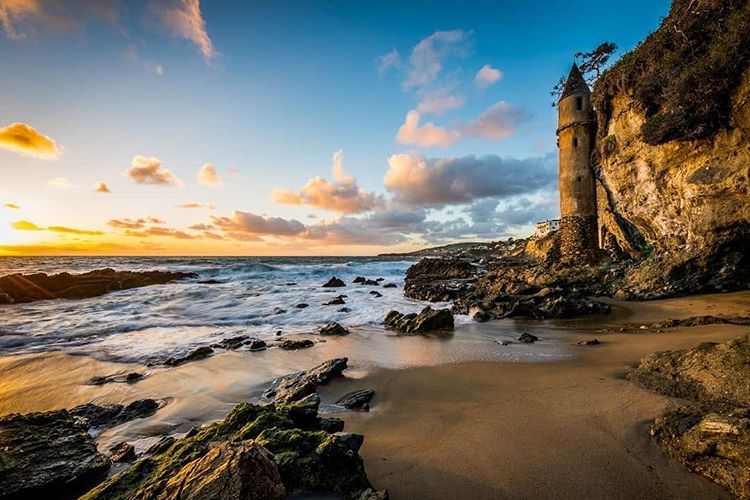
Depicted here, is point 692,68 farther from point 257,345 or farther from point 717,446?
point 257,345

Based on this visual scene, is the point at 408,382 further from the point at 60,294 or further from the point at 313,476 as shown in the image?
the point at 60,294

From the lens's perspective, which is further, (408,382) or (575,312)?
(575,312)

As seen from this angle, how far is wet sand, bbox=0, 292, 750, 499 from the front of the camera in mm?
2766

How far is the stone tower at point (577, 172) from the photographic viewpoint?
17.8 metres

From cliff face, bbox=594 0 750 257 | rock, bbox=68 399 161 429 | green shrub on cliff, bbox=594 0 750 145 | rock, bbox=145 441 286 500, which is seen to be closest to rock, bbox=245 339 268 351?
rock, bbox=68 399 161 429

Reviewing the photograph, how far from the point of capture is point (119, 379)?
652 cm

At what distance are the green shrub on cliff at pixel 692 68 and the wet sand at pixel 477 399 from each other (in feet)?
16.4

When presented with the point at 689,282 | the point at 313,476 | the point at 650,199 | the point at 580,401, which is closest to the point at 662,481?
the point at 580,401

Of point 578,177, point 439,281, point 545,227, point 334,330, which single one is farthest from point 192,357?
point 545,227

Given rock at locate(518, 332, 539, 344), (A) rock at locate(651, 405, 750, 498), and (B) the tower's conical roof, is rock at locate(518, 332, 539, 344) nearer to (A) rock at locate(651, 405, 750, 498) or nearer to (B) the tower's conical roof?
(A) rock at locate(651, 405, 750, 498)

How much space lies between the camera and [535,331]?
8.22 metres

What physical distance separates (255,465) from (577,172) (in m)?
20.4

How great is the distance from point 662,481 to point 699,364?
2.14m

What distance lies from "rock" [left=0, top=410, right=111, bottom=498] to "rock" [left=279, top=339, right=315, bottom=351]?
444 cm
